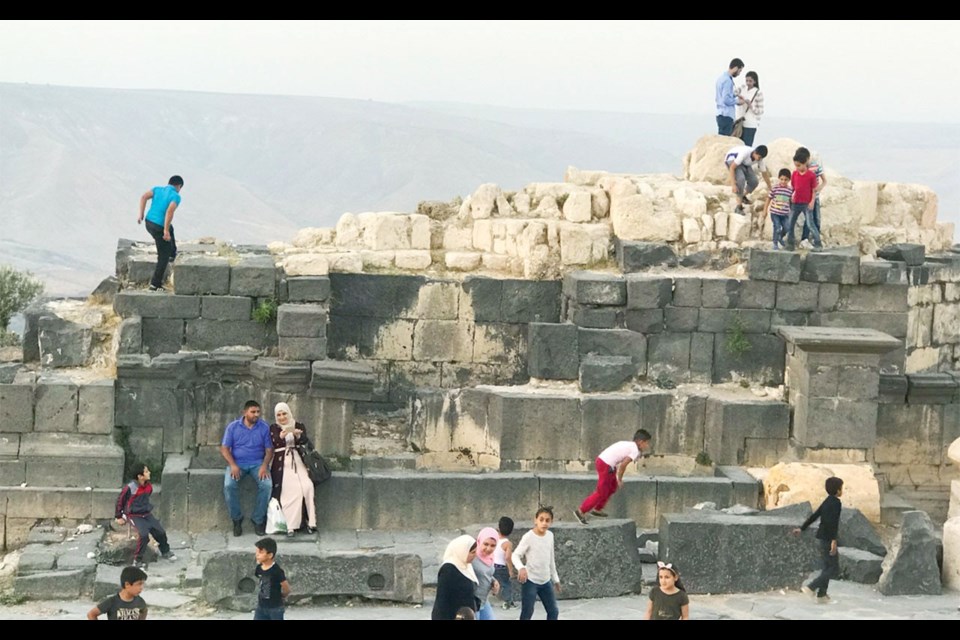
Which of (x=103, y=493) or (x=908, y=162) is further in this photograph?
(x=908, y=162)

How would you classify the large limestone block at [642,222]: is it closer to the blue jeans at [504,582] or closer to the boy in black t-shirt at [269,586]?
the blue jeans at [504,582]

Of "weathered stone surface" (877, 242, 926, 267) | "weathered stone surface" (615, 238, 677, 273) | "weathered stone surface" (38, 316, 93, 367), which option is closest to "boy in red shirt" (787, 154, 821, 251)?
"weathered stone surface" (877, 242, 926, 267)

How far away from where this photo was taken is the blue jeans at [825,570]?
14.7m

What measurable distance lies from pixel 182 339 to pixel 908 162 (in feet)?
265

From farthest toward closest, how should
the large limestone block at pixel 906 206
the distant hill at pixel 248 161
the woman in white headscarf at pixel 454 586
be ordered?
the distant hill at pixel 248 161
the large limestone block at pixel 906 206
the woman in white headscarf at pixel 454 586

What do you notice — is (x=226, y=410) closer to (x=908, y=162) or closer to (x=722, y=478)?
(x=722, y=478)

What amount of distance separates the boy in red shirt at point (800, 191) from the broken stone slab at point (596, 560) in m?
5.20

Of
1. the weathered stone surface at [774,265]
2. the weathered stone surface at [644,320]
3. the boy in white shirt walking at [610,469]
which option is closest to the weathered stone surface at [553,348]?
the weathered stone surface at [644,320]

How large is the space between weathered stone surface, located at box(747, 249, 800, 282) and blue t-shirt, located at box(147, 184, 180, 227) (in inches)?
245

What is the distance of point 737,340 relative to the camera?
18328 mm

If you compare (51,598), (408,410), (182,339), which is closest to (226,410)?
(182,339)

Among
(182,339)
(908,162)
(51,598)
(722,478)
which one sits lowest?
(51,598)

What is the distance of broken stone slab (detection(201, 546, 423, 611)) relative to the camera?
1413 centimetres

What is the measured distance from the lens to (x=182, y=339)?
1761cm
